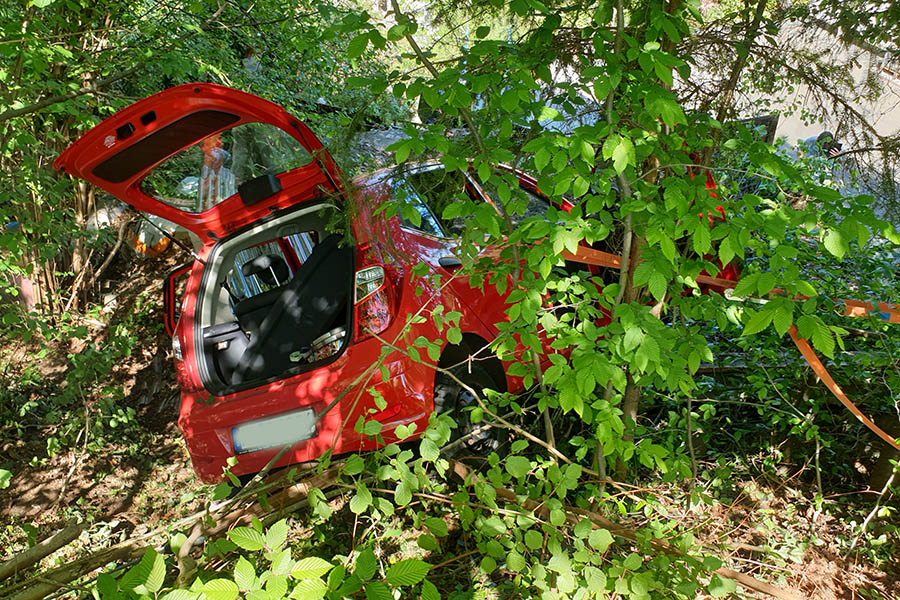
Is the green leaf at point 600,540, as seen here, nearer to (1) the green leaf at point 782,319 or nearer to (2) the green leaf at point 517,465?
(2) the green leaf at point 517,465

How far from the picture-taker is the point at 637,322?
1.61 metres

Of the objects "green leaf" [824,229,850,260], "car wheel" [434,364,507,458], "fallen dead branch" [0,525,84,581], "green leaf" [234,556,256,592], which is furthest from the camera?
"car wheel" [434,364,507,458]

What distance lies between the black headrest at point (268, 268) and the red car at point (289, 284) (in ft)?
0.97

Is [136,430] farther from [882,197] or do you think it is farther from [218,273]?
[882,197]

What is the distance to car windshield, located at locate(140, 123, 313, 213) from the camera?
10.3ft

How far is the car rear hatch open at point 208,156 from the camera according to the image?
2551 millimetres

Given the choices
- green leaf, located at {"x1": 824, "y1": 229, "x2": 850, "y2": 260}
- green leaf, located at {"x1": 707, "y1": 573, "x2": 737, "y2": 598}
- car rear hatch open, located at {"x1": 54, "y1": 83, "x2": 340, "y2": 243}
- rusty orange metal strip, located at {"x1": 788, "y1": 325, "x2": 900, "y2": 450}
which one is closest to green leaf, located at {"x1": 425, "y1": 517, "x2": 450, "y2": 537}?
green leaf, located at {"x1": 707, "y1": 573, "x2": 737, "y2": 598}

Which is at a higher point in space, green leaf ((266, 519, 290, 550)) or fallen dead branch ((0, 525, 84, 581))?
fallen dead branch ((0, 525, 84, 581))

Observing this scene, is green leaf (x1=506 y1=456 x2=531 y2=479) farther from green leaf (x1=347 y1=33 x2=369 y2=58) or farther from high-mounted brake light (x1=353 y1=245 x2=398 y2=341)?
green leaf (x1=347 y1=33 x2=369 y2=58)

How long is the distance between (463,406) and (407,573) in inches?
70.2

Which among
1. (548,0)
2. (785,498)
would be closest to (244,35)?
(548,0)

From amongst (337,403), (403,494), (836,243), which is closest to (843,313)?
(836,243)

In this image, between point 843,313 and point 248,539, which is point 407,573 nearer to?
point 248,539

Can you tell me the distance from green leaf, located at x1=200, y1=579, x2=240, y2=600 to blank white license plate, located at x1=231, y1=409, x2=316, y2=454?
1.63m
